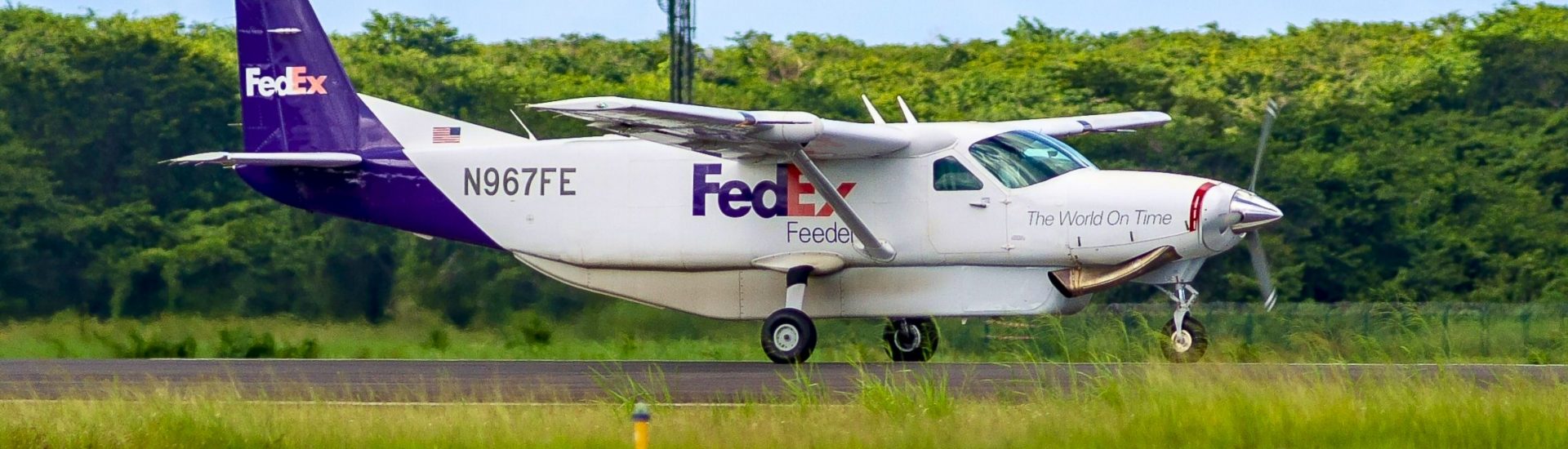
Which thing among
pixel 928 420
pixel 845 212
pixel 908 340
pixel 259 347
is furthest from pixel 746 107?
pixel 928 420

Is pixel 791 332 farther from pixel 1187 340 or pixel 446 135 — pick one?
pixel 446 135

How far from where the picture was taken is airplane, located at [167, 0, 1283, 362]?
52.6ft

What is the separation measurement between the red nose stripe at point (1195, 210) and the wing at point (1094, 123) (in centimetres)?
237

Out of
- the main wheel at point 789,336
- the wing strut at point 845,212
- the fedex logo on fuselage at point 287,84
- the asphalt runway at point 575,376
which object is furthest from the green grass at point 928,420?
the fedex logo on fuselage at point 287,84

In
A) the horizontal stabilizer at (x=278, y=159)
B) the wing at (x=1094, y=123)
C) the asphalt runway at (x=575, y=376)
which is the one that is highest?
the wing at (x=1094, y=123)

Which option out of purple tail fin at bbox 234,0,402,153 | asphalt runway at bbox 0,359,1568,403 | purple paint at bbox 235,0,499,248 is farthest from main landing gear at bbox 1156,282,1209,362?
purple tail fin at bbox 234,0,402,153

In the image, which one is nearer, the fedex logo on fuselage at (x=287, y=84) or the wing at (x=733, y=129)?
the wing at (x=733, y=129)

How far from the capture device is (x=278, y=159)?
59.0 ft

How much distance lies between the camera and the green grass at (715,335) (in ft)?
61.1

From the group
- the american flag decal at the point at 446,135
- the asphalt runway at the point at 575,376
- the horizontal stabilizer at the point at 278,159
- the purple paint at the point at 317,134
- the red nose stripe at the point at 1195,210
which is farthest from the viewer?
the american flag decal at the point at 446,135

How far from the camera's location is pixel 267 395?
12844 millimetres

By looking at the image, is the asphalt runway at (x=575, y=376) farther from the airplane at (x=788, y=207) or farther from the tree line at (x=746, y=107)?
the tree line at (x=746, y=107)

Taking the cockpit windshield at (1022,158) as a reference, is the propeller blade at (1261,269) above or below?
below

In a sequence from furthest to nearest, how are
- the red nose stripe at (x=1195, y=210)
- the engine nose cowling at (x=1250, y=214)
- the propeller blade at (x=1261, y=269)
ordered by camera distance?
the propeller blade at (x=1261, y=269), the red nose stripe at (x=1195, y=210), the engine nose cowling at (x=1250, y=214)
